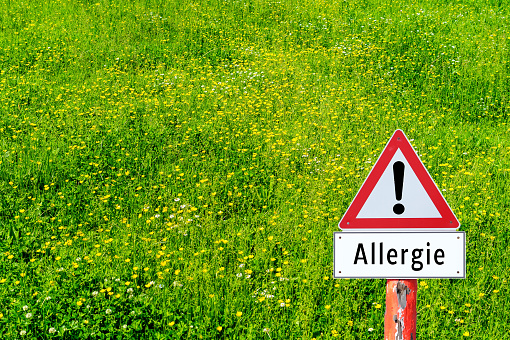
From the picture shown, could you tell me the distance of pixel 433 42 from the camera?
36.1 feet

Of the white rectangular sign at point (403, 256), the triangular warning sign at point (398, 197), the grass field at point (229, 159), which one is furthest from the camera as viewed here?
the grass field at point (229, 159)

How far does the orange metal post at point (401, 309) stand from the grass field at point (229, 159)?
1.36 metres

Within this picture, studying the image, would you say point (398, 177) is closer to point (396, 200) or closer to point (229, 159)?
point (396, 200)

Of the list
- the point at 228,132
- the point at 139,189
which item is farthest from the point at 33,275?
the point at 228,132

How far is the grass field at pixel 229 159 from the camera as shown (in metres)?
4.17

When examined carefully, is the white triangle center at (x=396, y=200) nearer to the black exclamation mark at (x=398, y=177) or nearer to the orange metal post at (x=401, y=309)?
the black exclamation mark at (x=398, y=177)

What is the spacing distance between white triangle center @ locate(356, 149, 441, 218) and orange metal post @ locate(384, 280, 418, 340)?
0.37 meters

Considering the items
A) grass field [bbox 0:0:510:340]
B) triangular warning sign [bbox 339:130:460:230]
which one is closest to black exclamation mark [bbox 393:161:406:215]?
triangular warning sign [bbox 339:130:460:230]

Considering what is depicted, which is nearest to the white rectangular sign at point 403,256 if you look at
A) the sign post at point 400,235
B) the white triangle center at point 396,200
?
the sign post at point 400,235

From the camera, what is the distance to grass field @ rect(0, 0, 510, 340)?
4.17 m

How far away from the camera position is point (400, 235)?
2385 mm

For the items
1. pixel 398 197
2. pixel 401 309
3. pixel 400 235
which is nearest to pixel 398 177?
pixel 398 197

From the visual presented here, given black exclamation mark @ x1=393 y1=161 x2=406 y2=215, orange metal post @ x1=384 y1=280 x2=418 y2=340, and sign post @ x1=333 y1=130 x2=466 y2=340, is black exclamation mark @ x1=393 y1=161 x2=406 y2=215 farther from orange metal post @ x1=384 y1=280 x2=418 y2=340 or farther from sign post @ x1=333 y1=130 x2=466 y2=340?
orange metal post @ x1=384 y1=280 x2=418 y2=340

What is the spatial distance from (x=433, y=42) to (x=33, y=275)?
9.93 meters
